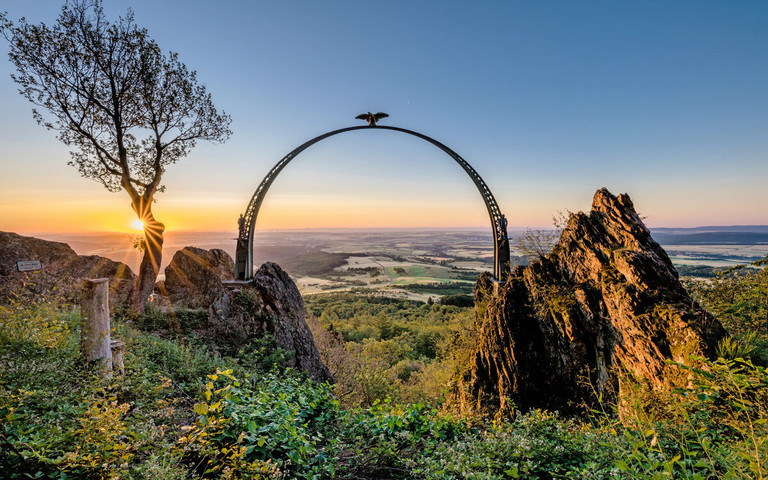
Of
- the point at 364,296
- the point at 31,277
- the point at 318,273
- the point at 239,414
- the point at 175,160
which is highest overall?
the point at 175,160

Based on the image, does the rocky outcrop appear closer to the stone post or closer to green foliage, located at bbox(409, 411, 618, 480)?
the stone post

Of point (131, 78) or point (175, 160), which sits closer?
point (131, 78)

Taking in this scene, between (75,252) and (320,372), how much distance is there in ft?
31.6

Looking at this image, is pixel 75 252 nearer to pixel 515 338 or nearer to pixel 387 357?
pixel 515 338

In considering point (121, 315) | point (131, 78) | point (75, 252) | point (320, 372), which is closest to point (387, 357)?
point (320, 372)

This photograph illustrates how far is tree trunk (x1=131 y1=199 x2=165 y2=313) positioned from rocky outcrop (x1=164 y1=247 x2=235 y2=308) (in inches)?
19.3

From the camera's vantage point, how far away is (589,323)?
4.83 meters

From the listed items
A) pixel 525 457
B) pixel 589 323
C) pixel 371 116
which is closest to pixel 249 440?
pixel 525 457

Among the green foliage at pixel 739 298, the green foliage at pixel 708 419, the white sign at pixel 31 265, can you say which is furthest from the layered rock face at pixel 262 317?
the green foliage at pixel 739 298

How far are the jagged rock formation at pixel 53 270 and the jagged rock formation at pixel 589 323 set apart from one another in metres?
10.4

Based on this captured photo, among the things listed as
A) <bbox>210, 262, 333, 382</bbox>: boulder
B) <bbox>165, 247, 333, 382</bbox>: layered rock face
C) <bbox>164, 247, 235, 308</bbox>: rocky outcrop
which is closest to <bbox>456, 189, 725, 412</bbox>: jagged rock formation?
<bbox>210, 262, 333, 382</bbox>: boulder

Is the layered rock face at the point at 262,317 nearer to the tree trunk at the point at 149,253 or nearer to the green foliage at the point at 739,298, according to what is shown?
the tree trunk at the point at 149,253

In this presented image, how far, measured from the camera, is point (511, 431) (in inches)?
158

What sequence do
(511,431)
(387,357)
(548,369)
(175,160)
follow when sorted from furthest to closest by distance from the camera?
1. (387,357)
2. (175,160)
3. (548,369)
4. (511,431)
